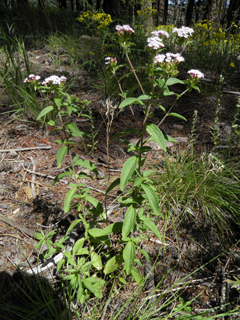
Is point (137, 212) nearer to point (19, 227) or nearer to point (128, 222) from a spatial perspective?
point (128, 222)

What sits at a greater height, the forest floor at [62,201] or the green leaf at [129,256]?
the green leaf at [129,256]

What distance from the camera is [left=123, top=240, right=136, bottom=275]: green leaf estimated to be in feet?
3.63

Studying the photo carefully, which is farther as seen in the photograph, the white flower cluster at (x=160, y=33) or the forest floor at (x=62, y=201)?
the forest floor at (x=62, y=201)

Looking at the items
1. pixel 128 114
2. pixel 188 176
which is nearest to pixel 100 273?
pixel 188 176

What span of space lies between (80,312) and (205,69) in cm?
389

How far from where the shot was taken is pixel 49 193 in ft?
6.01

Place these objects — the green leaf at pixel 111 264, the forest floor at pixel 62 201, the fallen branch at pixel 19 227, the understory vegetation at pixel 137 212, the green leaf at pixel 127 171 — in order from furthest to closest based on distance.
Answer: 1. the fallen branch at pixel 19 227
2. the forest floor at pixel 62 201
3. the green leaf at pixel 111 264
4. the understory vegetation at pixel 137 212
5. the green leaf at pixel 127 171

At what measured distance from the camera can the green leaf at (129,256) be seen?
1.11 m

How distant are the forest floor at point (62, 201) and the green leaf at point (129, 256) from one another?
41 cm

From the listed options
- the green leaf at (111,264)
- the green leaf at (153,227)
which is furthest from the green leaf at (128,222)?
the green leaf at (111,264)

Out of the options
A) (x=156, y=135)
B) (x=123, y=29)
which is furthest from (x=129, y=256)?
(x=123, y=29)

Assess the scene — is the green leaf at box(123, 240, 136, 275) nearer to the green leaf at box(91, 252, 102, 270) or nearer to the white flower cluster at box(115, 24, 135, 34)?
the green leaf at box(91, 252, 102, 270)

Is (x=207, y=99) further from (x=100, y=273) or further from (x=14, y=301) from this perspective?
(x=14, y=301)

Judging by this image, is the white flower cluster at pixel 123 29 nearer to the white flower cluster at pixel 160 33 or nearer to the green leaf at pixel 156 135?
the white flower cluster at pixel 160 33
